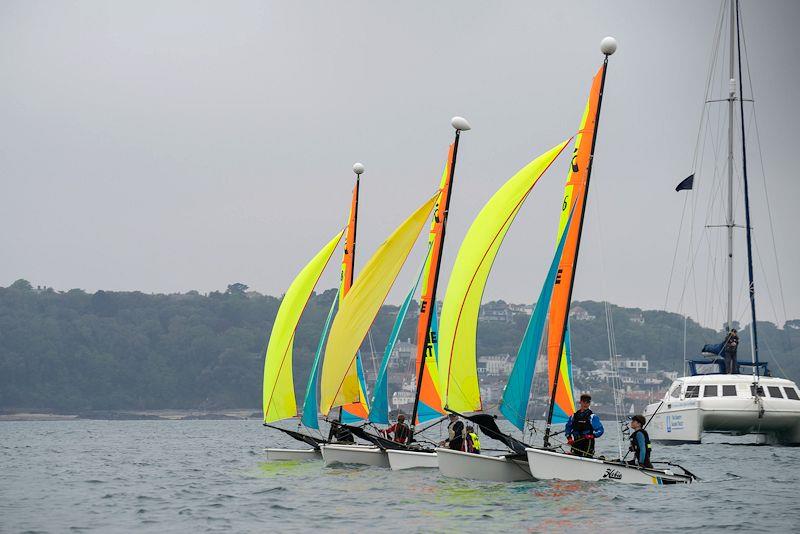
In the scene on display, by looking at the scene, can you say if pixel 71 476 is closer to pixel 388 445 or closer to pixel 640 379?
pixel 388 445

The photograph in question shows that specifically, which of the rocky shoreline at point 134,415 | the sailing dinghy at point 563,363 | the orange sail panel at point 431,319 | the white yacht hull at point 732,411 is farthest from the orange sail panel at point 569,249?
the rocky shoreline at point 134,415

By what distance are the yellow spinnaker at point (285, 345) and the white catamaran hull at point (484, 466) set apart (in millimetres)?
9281

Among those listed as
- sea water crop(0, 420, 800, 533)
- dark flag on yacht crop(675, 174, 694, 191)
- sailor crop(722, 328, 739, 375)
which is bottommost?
sea water crop(0, 420, 800, 533)

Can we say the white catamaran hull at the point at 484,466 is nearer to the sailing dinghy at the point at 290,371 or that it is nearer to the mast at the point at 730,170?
the sailing dinghy at the point at 290,371

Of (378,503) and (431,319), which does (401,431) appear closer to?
(431,319)

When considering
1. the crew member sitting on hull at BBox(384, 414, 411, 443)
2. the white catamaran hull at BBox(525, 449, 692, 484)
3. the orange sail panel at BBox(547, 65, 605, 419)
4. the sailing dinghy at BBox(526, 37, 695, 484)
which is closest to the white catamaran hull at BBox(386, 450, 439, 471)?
the crew member sitting on hull at BBox(384, 414, 411, 443)

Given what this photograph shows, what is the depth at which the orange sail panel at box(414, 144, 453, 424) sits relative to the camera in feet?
96.2

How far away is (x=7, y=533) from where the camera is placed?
65.1 feet

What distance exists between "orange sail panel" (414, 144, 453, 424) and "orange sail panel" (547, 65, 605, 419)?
4362mm

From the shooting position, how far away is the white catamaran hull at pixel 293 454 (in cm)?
3406

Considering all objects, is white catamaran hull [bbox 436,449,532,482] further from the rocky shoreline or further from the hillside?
the rocky shoreline

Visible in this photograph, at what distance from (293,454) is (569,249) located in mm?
12734

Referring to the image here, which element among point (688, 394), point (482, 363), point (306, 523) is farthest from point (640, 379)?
point (306, 523)

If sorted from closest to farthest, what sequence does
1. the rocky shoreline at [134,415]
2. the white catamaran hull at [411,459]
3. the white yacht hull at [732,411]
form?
1. the white catamaran hull at [411,459]
2. the white yacht hull at [732,411]
3. the rocky shoreline at [134,415]
